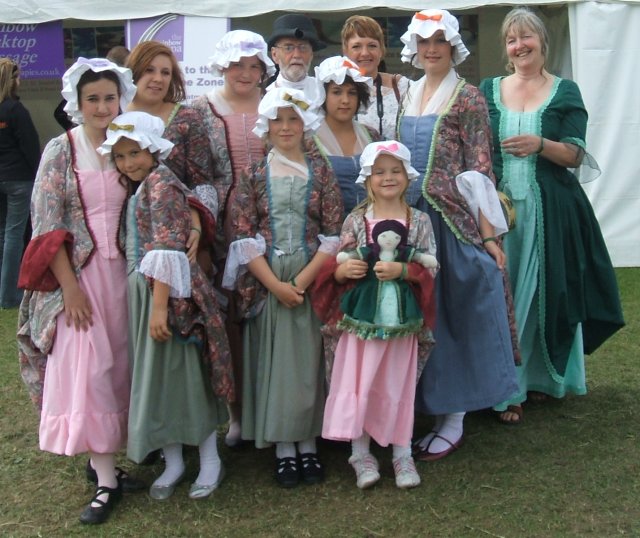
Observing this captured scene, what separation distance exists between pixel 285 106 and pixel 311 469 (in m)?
1.36

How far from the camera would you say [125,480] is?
129 inches

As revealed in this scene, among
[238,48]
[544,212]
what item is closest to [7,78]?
[238,48]

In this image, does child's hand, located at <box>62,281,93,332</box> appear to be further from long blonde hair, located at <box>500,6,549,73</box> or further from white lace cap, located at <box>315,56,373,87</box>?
long blonde hair, located at <box>500,6,549,73</box>

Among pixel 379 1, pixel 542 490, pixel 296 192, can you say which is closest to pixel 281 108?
pixel 296 192

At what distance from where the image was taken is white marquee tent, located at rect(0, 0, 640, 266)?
23.9 ft

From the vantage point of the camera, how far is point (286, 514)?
303 cm

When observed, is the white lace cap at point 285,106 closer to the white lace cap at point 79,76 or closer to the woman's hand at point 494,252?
the white lace cap at point 79,76

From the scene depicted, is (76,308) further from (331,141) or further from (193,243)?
(331,141)

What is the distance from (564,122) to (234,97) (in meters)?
1.45

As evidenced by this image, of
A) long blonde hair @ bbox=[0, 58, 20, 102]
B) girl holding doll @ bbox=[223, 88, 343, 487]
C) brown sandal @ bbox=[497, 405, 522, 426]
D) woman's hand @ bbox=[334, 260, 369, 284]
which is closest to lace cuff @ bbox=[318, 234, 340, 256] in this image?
girl holding doll @ bbox=[223, 88, 343, 487]

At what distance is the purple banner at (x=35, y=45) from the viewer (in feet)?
25.9

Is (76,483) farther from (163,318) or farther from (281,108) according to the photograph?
(281,108)

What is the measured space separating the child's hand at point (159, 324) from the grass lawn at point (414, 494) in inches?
25.1

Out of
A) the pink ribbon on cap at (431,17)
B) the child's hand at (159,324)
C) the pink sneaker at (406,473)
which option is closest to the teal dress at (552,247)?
the pink ribbon on cap at (431,17)
